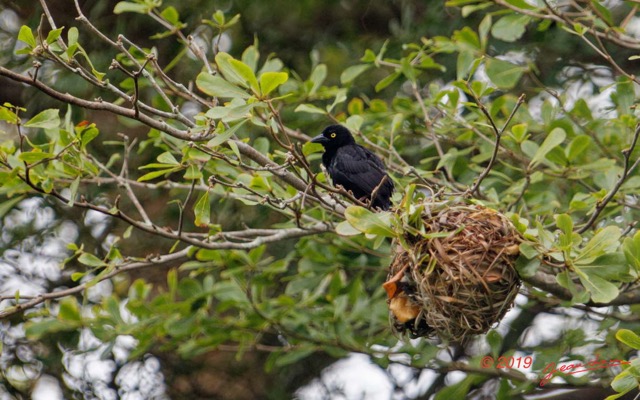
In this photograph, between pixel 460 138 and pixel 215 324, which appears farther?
pixel 215 324

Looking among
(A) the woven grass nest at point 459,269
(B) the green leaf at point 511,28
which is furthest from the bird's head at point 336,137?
(A) the woven grass nest at point 459,269

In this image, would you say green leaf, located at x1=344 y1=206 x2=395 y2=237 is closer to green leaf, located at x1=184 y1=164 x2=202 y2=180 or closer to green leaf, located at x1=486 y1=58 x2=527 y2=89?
green leaf, located at x1=184 y1=164 x2=202 y2=180

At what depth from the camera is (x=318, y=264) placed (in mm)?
5137

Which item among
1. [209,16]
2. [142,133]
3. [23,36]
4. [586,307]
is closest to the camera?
[23,36]

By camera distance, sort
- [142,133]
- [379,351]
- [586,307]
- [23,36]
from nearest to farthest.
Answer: [23,36] < [586,307] < [379,351] < [142,133]

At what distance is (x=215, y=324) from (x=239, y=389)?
1.87 meters

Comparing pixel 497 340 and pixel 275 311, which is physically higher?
pixel 497 340

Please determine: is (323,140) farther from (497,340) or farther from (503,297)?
(503,297)

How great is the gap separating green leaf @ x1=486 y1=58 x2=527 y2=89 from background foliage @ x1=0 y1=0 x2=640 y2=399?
2 cm

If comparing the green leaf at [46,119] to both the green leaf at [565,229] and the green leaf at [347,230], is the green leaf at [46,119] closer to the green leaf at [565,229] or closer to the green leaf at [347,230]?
the green leaf at [347,230]

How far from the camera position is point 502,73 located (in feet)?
15.8

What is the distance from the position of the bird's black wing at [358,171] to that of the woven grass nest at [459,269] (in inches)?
47.5

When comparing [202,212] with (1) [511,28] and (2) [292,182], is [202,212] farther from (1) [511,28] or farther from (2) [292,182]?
(1) [511,28]

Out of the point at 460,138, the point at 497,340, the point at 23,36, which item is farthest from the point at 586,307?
the point at 23,36
